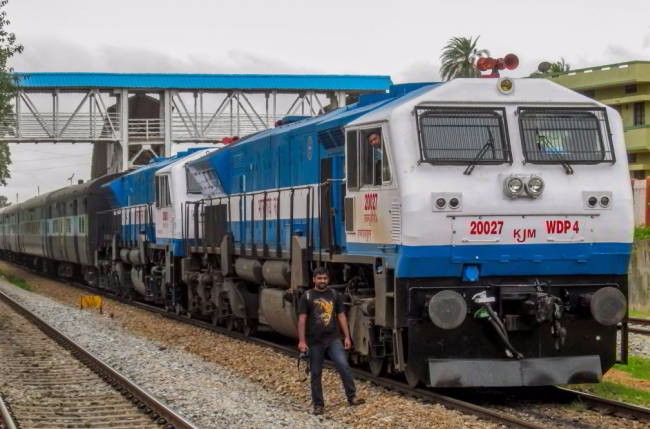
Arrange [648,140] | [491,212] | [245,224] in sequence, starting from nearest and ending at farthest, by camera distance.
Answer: [491,212] < [245,224] < [648,140]

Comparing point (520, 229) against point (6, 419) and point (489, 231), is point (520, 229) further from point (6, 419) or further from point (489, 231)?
point (6, 419)

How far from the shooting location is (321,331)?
11797mm

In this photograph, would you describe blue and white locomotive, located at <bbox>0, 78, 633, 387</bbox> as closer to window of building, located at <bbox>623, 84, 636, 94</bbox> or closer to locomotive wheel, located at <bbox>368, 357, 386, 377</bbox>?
locomotive wheel, located at <bbox>368, 357, 386, 377</bbox>

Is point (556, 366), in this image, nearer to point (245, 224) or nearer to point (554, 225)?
point (554, 225)

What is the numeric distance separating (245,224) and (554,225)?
8815 millimetres

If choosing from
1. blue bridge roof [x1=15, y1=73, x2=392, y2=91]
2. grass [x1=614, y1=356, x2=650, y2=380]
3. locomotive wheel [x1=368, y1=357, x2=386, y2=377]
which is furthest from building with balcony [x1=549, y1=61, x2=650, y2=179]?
locomotive wheel [x1=368, y1=357, x2=386, y2=377]

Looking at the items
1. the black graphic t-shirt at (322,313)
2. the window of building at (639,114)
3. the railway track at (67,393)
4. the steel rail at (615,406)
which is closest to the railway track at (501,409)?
the steel rail at (615,406)

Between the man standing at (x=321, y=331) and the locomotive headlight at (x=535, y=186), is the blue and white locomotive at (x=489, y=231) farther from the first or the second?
the man standing at (x=321, y=331)

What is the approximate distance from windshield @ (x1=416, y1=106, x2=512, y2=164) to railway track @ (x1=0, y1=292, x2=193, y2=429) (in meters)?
A: 4.09

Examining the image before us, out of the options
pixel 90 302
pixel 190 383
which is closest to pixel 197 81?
pixel 90 302

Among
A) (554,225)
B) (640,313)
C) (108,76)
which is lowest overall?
(640,313)

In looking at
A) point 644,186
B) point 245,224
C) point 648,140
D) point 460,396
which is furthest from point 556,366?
point 648,140

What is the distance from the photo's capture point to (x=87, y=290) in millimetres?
39594

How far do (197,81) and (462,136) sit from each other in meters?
46.6
